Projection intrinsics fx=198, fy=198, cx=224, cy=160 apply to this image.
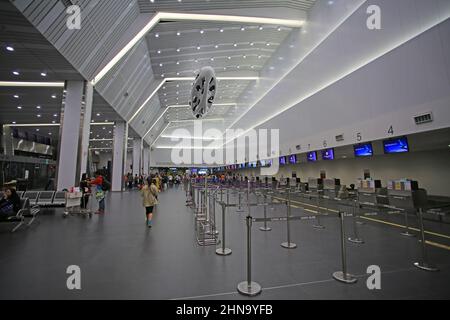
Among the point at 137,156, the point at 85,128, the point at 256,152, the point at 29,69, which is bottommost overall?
the point at 256,152

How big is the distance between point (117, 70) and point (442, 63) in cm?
1409

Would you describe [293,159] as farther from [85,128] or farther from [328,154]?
[85,128]

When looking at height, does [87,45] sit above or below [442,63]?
above

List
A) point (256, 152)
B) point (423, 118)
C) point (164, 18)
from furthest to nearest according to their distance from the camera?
point (256, 152) → point (164, 18) → point (423, 118)

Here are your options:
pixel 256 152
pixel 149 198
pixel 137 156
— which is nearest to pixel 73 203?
pixel 149 198

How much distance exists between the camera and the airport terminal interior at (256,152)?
118 inches

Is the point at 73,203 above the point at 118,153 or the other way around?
the other way around

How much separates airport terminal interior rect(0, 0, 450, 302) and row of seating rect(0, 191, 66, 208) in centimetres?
5

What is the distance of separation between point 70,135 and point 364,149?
13.4 m

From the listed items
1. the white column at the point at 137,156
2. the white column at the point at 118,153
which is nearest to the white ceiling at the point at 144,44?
the white column at the point at 118,153

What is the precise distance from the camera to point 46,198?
8508 mm
